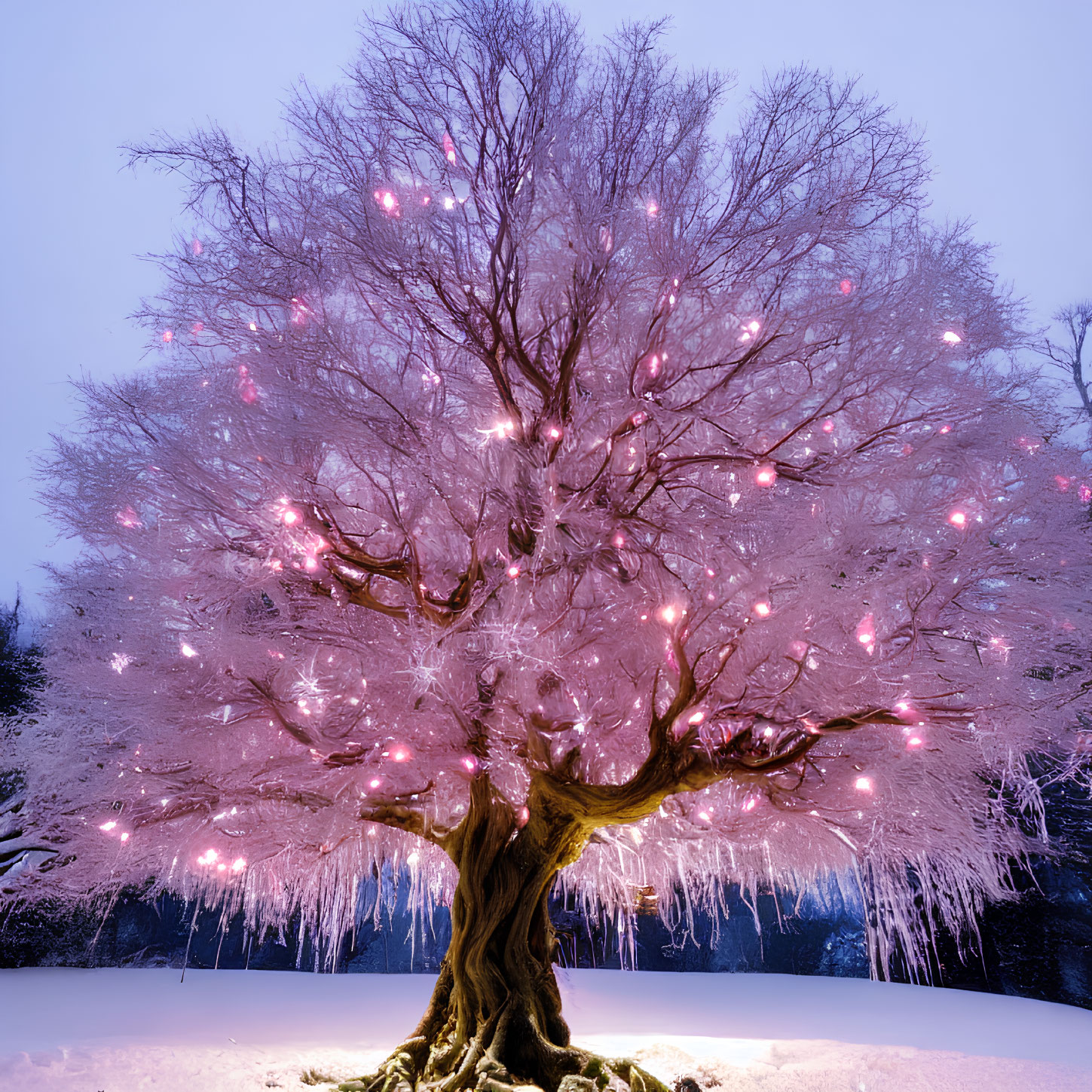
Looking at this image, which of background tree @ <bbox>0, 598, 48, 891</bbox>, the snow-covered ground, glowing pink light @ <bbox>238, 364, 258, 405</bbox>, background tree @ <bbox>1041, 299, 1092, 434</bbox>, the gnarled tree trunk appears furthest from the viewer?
background tree @ <bbox>1041, 299, 1092, 434</bbox>

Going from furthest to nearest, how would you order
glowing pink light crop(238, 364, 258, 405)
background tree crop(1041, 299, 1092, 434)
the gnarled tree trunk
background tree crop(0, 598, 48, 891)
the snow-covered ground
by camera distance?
background tree crop(1041, 299, 1092, 434)
background tree crop(0, 598, 48, 891)
the snow-covered ground
the gnarled tree trunk
glowing pink light crop(238, 364, 258, 405)

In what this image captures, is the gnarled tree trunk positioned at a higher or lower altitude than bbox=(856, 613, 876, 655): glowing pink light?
→ lower

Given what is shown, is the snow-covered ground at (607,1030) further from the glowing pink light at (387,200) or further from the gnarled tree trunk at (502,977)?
the glowing pink light at (387,200)

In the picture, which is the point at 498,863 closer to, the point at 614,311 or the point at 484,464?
the point at 484,464

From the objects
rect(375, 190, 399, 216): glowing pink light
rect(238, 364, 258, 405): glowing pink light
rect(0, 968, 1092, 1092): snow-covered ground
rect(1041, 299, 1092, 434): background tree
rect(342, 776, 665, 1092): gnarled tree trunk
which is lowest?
rect(0, 968, 1092, 1092): snow-covered ground

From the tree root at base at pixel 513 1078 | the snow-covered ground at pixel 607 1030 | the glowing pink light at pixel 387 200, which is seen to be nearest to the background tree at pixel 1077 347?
the snow-covered ground at pixel 607 1030

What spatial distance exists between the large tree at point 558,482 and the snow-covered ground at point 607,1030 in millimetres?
1199

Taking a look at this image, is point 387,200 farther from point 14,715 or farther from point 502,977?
point 14,715

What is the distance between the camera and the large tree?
2.88 m

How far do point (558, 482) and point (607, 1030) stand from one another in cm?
486

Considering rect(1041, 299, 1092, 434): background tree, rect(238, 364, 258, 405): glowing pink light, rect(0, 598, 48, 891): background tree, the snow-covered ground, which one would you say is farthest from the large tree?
rect(1041, 299, 1092, 434): background tree

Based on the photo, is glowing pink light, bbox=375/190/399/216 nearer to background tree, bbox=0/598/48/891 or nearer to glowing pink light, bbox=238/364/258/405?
glowing pink light, bbox=238/364/258/405

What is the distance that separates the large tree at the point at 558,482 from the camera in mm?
2879

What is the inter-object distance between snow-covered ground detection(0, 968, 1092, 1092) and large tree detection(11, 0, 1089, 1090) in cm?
120
